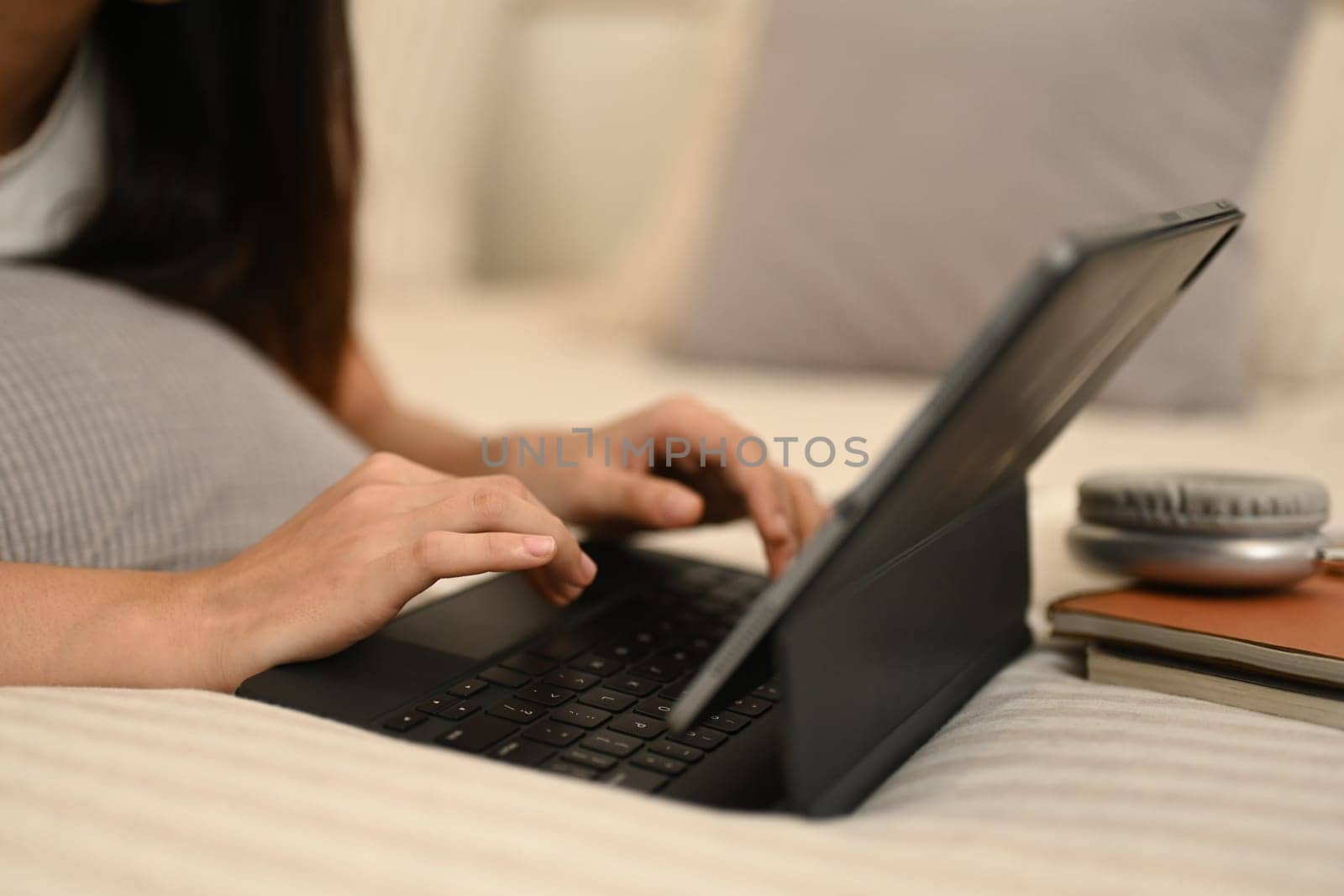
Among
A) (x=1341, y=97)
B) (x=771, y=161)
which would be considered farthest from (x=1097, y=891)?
(x=1341, y=97)

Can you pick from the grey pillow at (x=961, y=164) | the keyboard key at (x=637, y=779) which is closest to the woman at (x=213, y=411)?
the keyboard key at (x=637, y=779)

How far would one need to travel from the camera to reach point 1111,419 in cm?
113

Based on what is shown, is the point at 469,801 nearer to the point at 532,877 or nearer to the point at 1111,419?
the point at 532,877

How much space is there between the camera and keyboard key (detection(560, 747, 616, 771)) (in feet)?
1.33

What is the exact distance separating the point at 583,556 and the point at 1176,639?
252 millimetres

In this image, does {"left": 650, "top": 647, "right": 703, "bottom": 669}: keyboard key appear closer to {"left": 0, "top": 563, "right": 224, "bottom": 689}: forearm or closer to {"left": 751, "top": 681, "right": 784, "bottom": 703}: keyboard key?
{"left": 751, "top": 681, "right": 784, "bottom": 703}: keyboard key

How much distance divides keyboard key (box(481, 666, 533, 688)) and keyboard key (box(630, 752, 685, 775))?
79mm

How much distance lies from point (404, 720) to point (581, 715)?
0.07 meters

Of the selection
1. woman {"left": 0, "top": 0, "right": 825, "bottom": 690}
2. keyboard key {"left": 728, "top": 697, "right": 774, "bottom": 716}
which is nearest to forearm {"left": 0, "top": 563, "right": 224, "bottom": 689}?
woman {"left": 0, "top": 0, "right": 825, "bottom": 690}

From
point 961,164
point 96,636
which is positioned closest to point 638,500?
point 96,636

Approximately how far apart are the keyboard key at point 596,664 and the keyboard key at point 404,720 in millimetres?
80

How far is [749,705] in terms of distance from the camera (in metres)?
0.46

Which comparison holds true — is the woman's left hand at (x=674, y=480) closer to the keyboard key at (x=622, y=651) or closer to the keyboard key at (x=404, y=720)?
the keyboard key at (x=622, y=651)

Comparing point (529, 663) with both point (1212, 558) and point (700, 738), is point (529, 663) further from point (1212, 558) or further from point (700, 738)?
point (1212, 558)
